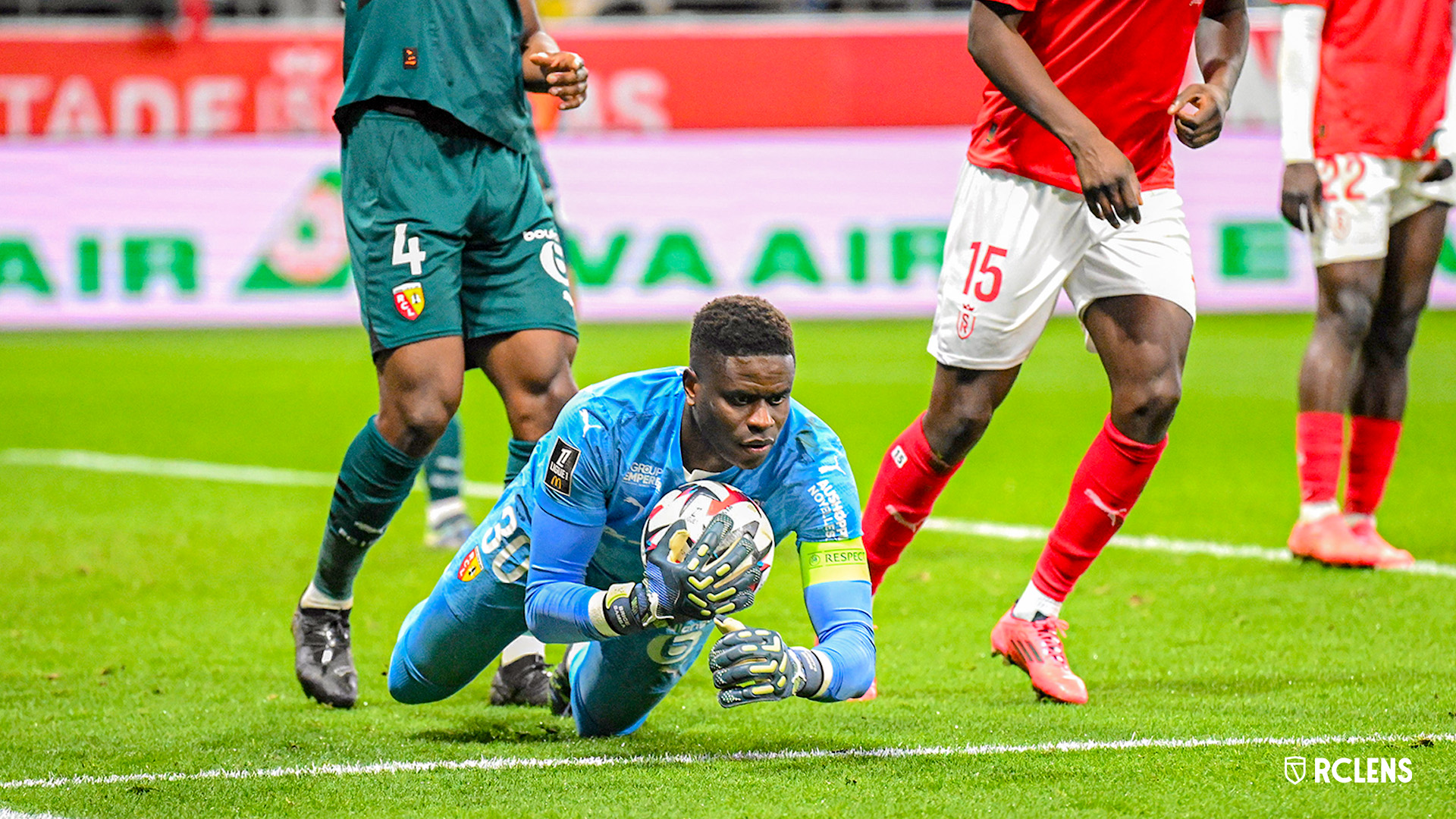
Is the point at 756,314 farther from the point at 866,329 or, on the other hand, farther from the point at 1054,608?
the point at 866,329

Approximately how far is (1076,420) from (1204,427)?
806mm

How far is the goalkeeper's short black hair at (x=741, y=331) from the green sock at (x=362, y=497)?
142 centimetres

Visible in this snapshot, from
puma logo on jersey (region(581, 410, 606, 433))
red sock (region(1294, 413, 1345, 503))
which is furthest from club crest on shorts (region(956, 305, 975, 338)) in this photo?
red sock (region(1294, 413, 1345, 503))

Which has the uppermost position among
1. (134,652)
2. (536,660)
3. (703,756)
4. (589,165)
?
(703,756)

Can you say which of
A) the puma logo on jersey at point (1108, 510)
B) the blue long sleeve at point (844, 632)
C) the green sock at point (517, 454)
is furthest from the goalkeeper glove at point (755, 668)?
the puma logo on jersey at point (1108, 510)

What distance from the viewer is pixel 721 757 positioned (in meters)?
4.31

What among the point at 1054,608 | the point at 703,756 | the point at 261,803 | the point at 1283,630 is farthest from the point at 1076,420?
the point at 261,803

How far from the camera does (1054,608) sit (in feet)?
16.6

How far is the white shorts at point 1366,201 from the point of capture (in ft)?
22.2

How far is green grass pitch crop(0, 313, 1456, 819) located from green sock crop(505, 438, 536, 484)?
26.5 inches

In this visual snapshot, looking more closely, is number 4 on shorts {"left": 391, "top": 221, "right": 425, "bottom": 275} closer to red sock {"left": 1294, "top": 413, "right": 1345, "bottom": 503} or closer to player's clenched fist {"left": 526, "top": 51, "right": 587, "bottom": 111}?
player's clenched fist {"left": 526, "top": 51, "right": 587, "bottom": 111}

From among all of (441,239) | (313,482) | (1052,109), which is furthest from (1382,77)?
(313,482)

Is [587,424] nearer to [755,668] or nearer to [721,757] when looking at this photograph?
[755,668]

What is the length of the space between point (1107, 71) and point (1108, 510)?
1.21 meters
